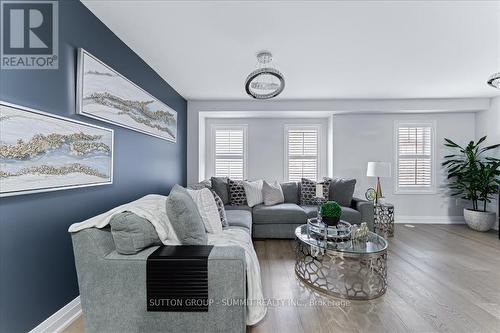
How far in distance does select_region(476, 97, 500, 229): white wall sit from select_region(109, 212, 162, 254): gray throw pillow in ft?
19.8

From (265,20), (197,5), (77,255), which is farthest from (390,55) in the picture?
(77,255)

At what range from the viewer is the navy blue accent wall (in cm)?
136

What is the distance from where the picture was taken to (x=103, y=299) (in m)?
1.48

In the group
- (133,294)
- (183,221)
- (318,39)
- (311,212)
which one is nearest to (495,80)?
(318,39)

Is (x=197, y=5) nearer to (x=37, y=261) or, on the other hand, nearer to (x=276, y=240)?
(x=37, y=261)

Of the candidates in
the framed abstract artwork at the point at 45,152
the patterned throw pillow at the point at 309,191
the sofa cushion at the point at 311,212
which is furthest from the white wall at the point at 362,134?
the framed abstract artwork at the point at 45,152

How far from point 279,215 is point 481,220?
3.76 metres

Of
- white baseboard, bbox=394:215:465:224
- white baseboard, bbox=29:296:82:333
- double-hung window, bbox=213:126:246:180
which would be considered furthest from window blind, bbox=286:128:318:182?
white baseboard, bbox=29:296:82:333

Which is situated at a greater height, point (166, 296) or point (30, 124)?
point (30, 124)

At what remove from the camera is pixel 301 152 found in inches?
204

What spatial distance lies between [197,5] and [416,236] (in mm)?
4596

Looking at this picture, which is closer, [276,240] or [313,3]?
[313,3]

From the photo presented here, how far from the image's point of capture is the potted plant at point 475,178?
406 centimetres

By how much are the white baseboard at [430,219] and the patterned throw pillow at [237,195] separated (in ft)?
11.0
